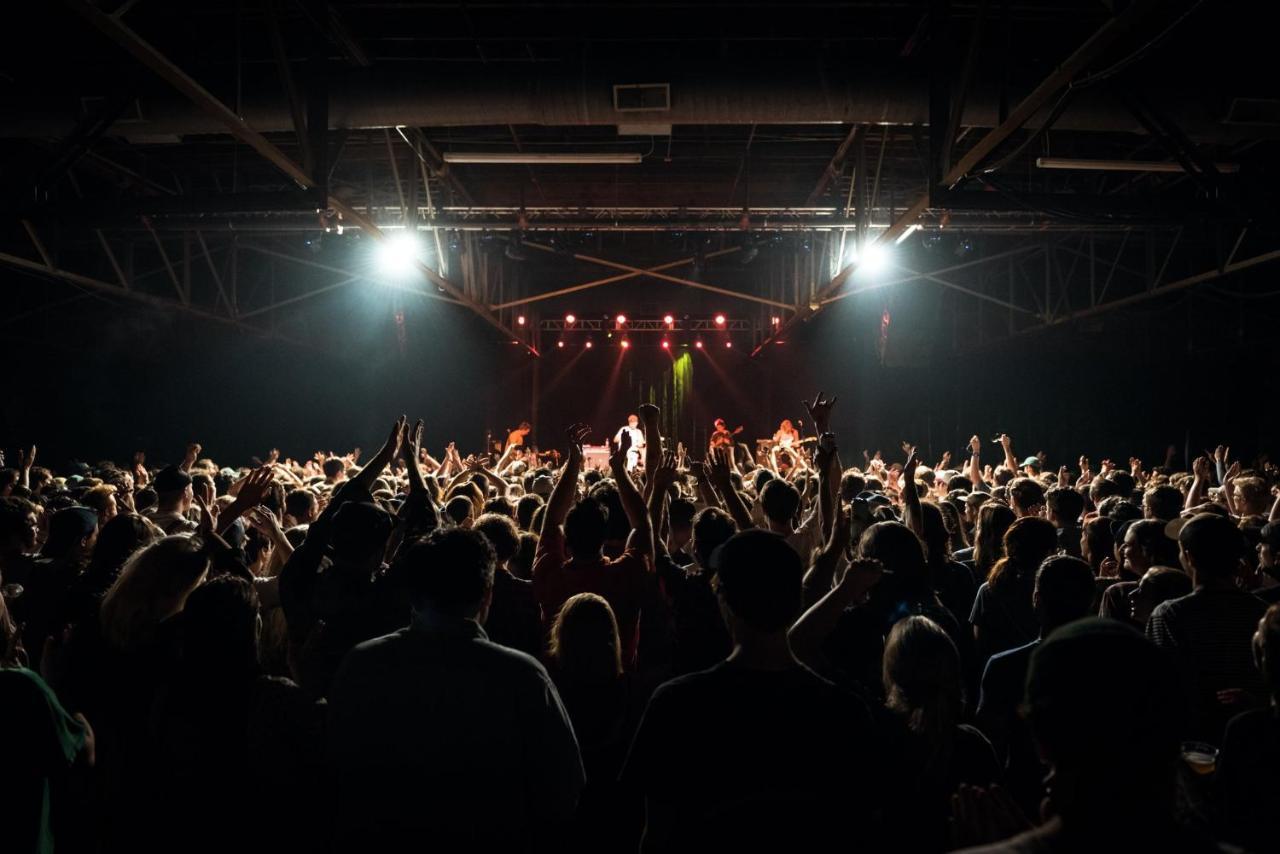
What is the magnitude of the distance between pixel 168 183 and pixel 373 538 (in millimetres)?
11119

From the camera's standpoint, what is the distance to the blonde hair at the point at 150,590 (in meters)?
2.59

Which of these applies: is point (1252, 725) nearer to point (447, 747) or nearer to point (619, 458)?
point (447, 747)

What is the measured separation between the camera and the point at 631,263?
1975 centimetres

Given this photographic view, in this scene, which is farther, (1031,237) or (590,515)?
(1031,237)

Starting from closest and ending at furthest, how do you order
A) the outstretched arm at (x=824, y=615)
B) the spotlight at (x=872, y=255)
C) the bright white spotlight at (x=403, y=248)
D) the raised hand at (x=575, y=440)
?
1. the outstretched arm at (x=824, y=615)
2. the raised hand at (x=575, y=440)
3. the spotlight at (x=872, y=255)
4. the bright white spotlight at (x=403, y=248)

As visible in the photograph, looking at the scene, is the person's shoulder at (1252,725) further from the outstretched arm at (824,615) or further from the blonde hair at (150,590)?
the blonde hair at (150,590)

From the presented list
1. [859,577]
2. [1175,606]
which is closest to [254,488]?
[859,577]

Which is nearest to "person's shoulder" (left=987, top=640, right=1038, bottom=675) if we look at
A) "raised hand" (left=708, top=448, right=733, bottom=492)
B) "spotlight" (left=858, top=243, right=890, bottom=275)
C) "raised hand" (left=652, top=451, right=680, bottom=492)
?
"raised hand" (left=708, top=448, right=733, bottom=492)

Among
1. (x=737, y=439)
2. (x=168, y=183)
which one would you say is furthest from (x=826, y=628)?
(x=737, y=439)

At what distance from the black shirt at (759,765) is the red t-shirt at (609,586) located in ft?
5.47

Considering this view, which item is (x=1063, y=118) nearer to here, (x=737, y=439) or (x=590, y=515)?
(x=590, y=515)

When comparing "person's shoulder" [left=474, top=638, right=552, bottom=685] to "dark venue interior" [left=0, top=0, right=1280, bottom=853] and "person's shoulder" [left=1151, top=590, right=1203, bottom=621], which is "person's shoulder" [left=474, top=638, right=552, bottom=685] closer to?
"dark venue interior" [left=0, top=0, right=1280, bottom=853]

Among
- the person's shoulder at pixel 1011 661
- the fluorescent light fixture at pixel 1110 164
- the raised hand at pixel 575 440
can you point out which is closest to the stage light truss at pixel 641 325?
the fluorescent light fixture at pixel 1110 164

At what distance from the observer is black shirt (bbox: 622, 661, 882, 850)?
1.71 m
